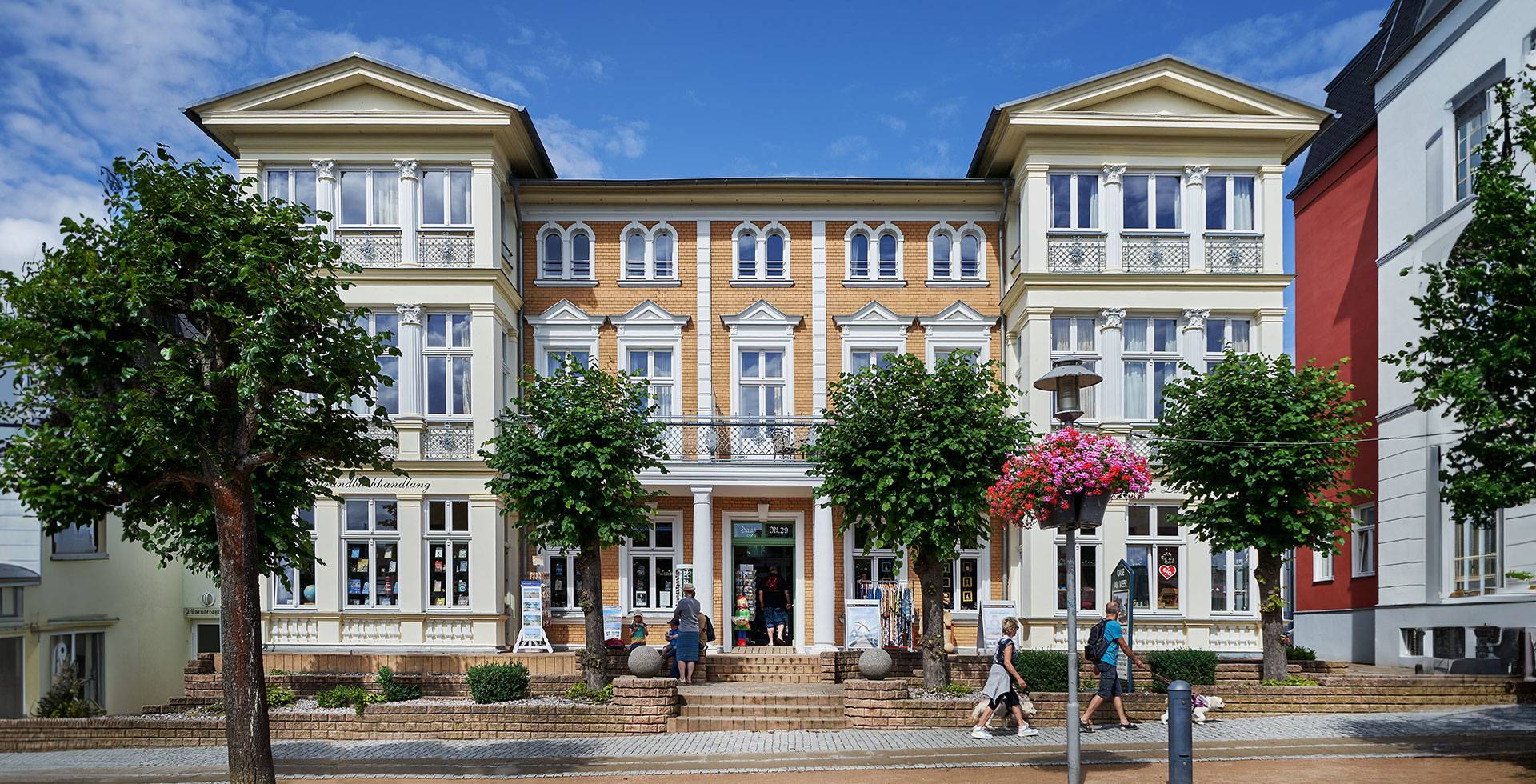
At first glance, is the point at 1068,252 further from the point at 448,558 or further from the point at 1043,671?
the point at 448,558

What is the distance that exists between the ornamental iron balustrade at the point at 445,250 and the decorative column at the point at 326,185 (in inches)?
67.2

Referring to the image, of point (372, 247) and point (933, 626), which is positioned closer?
point (933, 626)

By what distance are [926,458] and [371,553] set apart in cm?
1136

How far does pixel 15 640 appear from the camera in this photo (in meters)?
19.1

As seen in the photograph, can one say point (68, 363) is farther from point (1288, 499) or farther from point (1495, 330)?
point (1288, 499)

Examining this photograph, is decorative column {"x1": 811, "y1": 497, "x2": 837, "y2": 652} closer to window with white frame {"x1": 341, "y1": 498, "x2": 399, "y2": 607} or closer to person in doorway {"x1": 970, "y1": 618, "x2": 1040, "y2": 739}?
person in doorway {"x1": 970, "y1": 618, "x2": 1040, "y2": 739}

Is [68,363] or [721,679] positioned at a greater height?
[68,363]

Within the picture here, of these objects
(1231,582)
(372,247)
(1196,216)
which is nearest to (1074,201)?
(1196,216)

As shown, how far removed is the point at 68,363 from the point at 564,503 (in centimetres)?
854

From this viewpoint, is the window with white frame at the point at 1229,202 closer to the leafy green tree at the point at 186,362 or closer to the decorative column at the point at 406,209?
the decorative column at the point at 406,209

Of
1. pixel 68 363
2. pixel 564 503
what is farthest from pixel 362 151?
pixel 68 363

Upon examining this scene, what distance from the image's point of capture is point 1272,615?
18297 mm

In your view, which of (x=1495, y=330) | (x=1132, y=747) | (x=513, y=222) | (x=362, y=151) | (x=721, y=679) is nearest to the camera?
(x=1495, y=330)

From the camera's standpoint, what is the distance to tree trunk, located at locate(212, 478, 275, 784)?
10.8 m
